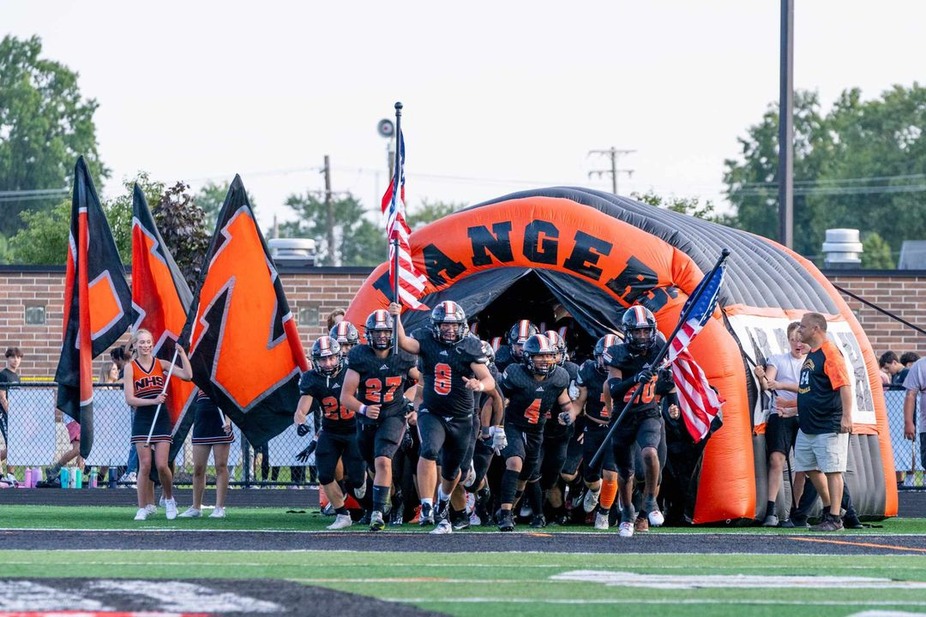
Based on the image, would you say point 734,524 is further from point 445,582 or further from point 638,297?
point 445,582

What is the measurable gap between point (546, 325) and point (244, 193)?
3.57 metres

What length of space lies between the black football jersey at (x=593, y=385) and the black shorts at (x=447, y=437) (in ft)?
4.12

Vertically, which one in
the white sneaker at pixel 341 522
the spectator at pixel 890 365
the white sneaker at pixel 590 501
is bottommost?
the white sneaker at pixel 341 522

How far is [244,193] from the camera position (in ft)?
51.6

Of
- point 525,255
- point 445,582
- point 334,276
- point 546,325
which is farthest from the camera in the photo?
point 334,276

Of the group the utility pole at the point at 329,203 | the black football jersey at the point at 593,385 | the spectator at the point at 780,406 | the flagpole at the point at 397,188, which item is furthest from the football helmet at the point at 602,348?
the utility pole at the point at 329,203

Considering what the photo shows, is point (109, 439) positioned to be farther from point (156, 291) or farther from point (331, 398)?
point (331, 398)

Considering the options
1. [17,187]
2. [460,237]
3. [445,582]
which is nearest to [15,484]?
[460,237]

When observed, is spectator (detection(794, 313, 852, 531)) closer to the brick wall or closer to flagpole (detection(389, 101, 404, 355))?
flagpole (detection(389, 101, 404, 355))

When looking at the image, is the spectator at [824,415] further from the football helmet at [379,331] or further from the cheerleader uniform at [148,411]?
the cheerleader uniform at [148,411]

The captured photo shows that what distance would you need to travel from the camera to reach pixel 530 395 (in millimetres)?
13594

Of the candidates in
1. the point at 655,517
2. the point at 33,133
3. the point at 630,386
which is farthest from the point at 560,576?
the point at 33,133

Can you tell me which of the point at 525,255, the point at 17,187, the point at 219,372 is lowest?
the point at 219,372

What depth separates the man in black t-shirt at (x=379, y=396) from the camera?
12.8 metres
